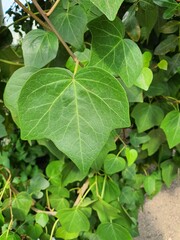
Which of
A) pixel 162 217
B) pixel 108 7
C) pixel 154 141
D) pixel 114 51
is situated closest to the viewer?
pixel 108 7

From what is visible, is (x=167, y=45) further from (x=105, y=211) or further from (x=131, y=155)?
(x=105, y=211)

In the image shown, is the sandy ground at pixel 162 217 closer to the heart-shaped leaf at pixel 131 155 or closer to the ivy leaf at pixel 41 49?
the heart-shaped leaf at pixel 131 155


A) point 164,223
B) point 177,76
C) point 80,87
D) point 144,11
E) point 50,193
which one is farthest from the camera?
point 164,223

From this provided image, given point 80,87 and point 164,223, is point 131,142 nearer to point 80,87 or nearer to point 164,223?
point 80,87

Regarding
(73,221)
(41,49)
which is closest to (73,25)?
(41,49)

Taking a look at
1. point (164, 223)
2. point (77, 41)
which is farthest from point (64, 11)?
point (164, 223)

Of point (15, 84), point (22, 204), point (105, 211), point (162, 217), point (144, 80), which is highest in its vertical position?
point (15, 84)

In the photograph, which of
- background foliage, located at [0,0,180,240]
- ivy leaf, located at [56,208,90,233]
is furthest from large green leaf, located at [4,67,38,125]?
ivy leaf, located at [56,208,90,233]
